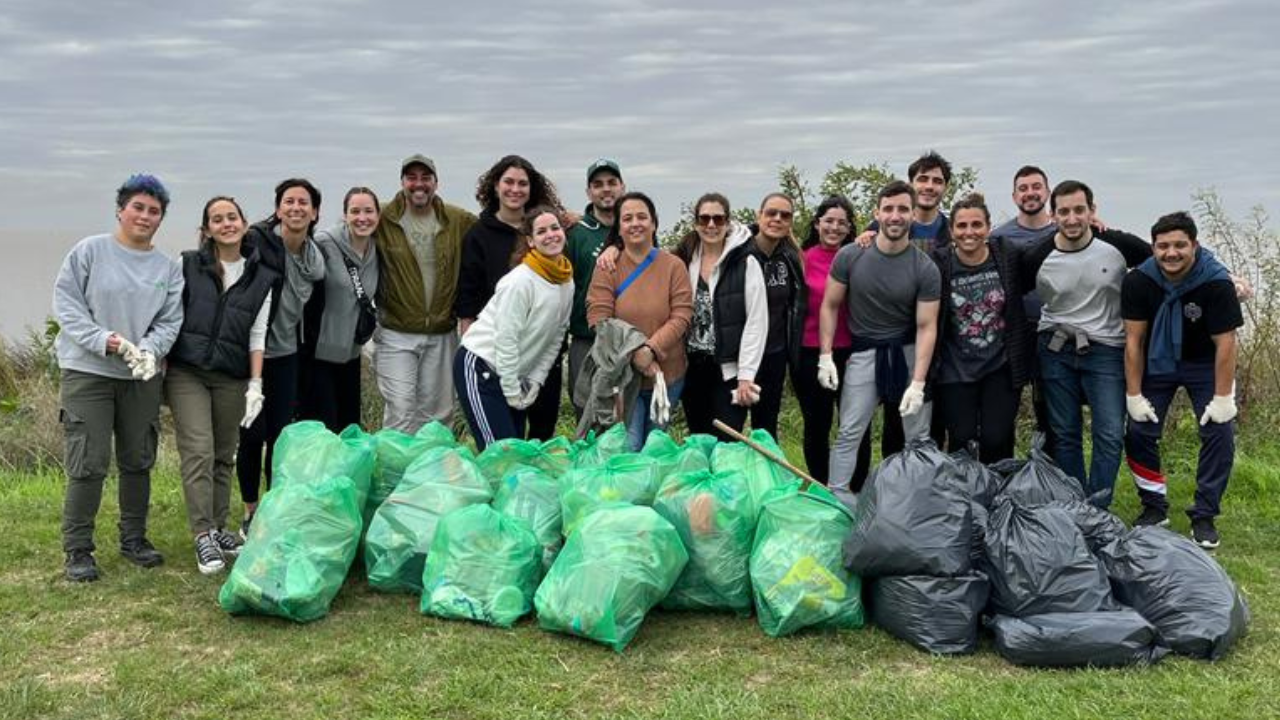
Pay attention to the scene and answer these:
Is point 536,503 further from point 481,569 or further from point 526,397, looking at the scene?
point 526,397

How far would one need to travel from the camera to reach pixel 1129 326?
522 centimetres

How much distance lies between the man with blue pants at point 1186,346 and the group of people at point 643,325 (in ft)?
0.04

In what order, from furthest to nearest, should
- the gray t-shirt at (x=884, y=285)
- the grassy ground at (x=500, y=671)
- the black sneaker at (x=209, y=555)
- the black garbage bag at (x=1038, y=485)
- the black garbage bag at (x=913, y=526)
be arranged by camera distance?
the gray t-shirt at (x=884, y=285) → the black sneaker at (x=209, y=555) → the black garbage bag at (x=1038, y=485) → the black garbage bag at (x=913, y=526) → the grassy ground at (x=500, y=671)

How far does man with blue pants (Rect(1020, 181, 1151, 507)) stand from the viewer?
5.34m

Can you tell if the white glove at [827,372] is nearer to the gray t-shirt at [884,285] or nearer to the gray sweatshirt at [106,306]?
the gray t-shirt at [884,285]

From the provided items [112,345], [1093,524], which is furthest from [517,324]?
[1093,524]

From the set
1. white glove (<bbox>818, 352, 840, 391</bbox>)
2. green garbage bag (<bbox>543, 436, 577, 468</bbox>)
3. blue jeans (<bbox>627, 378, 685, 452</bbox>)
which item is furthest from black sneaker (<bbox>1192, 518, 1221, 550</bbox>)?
green garbage bag (<bbox>543, 436, 577, 468</bbox>)

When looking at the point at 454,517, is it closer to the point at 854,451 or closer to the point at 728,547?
the point at 728,547

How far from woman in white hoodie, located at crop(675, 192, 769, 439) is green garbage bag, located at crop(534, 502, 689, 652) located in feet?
4.45

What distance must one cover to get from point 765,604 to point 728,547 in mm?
281

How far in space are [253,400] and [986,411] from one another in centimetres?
348

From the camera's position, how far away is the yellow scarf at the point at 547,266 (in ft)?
17.2

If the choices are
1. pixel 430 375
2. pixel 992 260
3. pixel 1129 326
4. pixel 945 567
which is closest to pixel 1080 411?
pixel 1129 326

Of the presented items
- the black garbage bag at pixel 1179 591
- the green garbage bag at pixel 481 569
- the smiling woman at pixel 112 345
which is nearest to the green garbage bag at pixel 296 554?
the green garbage bag at pixel 481 569
